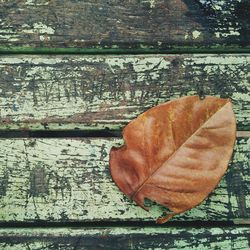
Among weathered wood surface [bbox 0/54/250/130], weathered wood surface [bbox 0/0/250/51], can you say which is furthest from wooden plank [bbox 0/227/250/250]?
weathered wood surface [bbox 0/0/250/51]

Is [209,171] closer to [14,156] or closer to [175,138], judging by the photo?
[175,138]

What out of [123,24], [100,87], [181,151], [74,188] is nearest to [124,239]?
[74,188]

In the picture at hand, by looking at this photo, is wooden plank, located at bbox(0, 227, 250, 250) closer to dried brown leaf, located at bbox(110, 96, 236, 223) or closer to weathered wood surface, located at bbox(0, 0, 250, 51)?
dried brown leaf, located at bbox(110, 96, 236, 223)

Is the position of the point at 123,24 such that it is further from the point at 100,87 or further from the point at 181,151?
the point at 181,151

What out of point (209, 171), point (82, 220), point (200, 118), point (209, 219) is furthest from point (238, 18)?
point (82, 220)

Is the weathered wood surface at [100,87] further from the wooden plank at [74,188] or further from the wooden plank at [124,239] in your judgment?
the wooden plank at [124,239]

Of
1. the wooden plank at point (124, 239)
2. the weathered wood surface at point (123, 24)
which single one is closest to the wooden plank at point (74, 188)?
the wooden plank at point (124, 239)
